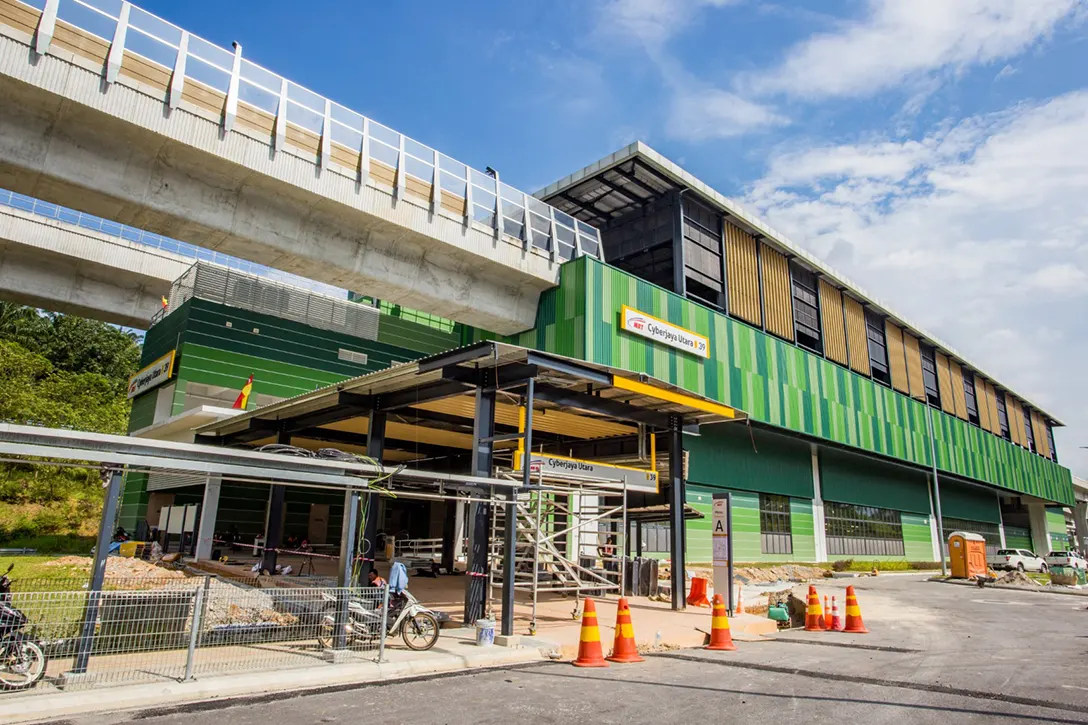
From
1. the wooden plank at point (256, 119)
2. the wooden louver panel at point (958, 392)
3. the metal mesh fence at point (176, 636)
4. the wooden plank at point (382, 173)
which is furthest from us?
the wooden louver panel at point (958, 392)

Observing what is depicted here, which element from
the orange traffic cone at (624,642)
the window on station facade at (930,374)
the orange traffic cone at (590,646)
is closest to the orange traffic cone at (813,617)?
the orange traffic cone at (624,642)

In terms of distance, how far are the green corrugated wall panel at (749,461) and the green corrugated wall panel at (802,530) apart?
64 cm

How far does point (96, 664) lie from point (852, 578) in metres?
36.2

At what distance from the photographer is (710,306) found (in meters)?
35.6

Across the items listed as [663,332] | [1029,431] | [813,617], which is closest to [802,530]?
[663,332]

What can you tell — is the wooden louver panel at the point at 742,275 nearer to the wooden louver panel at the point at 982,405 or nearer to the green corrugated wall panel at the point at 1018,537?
the wooden louver panel at the point at 982,405

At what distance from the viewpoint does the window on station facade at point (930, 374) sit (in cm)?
5394

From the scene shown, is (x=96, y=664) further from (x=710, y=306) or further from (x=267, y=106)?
(x=710, y=306)

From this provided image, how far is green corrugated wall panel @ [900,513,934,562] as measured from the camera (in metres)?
49.2

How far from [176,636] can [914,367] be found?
5409 centimetres

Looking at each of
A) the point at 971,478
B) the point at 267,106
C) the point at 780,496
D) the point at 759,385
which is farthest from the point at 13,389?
the point at 971,478

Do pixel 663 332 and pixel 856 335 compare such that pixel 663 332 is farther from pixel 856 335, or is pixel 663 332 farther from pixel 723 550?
pixel 856 335

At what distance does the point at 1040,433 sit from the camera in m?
77.8

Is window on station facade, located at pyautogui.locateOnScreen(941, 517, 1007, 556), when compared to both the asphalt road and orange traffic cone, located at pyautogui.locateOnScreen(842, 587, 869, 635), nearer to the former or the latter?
orange traffic cone, located at pyautogui.locateOnScreen(842, 587, 869, 635)
